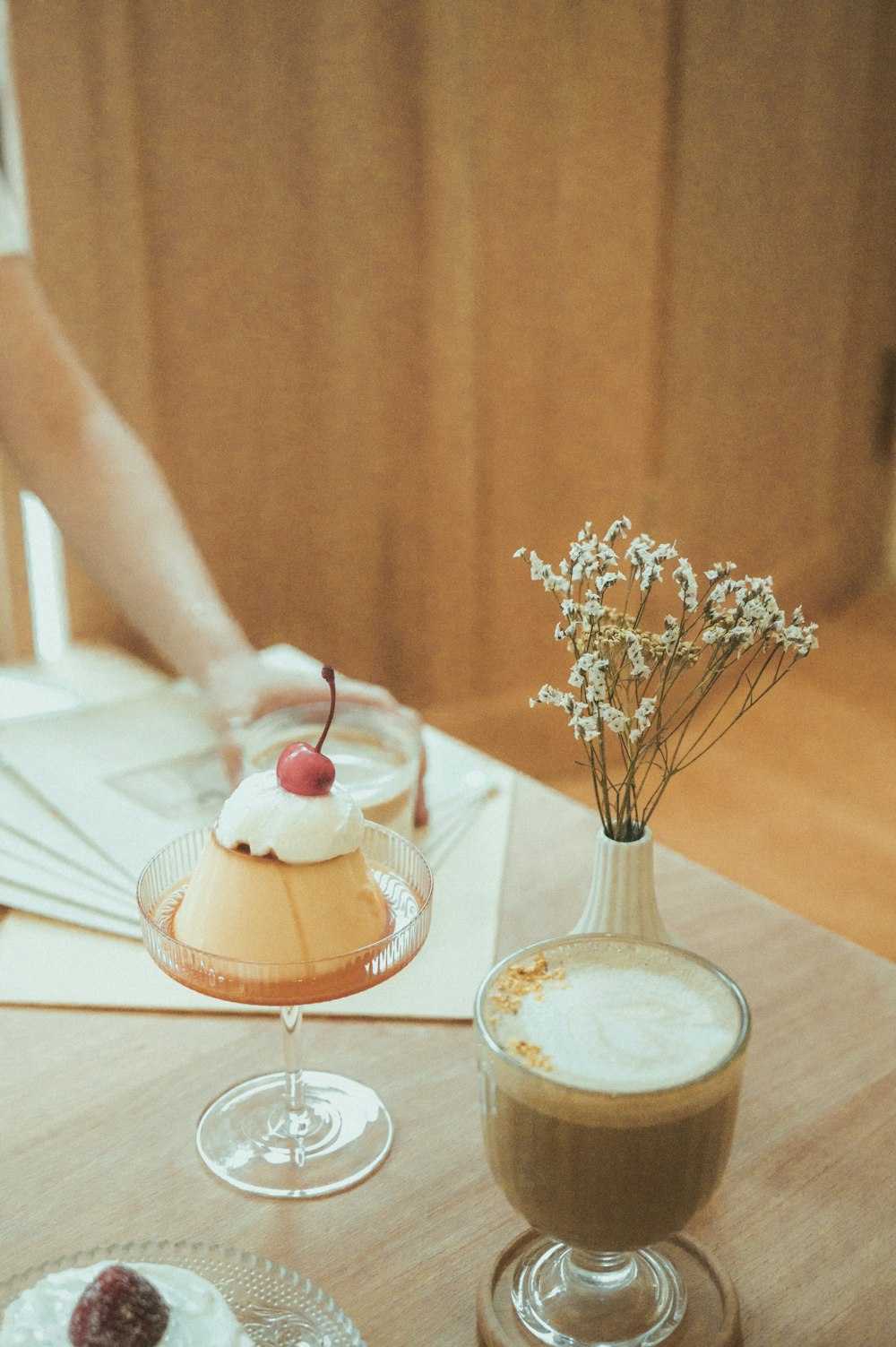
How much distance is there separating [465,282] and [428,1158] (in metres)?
1.97

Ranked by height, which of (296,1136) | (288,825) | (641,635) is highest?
(641,635)

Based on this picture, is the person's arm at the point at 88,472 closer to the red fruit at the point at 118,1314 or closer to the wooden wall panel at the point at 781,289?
the red fruit at the point at 118,1314

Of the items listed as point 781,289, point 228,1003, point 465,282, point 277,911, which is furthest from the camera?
point 781,289

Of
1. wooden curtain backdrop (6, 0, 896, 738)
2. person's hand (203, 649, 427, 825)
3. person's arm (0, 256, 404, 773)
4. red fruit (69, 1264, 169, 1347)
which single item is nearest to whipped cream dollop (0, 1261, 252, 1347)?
red fruit (69, 1264, 169, 1347)

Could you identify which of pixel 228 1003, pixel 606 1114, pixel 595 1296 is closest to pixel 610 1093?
pixel 606 1114

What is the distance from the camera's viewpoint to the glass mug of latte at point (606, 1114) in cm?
61

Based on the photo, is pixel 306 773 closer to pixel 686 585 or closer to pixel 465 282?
pixel 686 585

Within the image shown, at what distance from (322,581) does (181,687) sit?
1043 mm

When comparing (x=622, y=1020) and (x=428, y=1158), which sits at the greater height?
(x=622, y=1020)

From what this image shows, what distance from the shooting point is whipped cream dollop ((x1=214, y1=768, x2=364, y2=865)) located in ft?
2.48

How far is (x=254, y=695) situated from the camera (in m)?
1.23

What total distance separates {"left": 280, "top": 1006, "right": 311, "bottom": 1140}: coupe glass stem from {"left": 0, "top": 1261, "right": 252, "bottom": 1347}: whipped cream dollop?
0.20 metres

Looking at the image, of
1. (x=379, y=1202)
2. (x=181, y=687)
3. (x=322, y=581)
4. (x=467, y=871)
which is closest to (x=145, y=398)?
(x=322, y=581)

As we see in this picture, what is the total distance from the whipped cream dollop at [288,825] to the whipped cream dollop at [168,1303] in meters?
0.24
